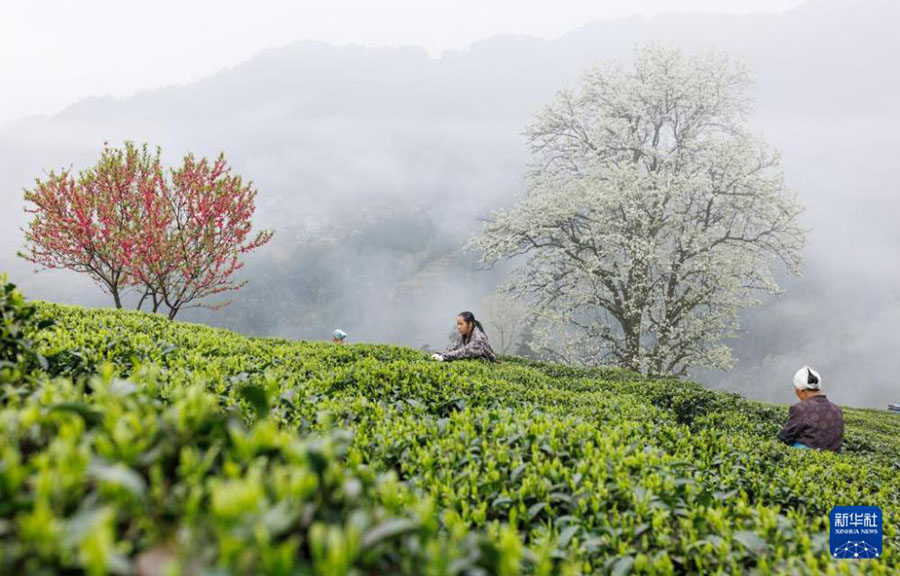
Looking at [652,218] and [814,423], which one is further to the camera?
[652,218]

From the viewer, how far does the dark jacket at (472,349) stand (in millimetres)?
10930

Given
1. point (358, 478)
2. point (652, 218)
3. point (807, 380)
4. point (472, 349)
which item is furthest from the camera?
point (652, 218)

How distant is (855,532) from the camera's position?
3713 millimetres

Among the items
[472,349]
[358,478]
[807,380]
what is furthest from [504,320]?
[358,478]

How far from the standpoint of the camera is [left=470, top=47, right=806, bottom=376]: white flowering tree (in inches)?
810

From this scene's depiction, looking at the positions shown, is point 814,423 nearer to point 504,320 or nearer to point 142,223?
point 142,223

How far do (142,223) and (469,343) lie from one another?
12171 millimetres

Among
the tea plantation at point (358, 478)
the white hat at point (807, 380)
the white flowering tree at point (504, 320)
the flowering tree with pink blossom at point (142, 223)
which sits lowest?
the tea plantation at point (358, 478)

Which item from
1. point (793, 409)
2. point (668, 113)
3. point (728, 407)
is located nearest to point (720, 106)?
point (668, 113)

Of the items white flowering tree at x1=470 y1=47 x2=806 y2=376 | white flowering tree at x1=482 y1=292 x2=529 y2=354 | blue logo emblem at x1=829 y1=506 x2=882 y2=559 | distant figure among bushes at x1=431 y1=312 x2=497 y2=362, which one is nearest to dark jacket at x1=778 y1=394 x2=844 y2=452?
blue logo emblem at x1=829 y1=506 x2=882 y2=559

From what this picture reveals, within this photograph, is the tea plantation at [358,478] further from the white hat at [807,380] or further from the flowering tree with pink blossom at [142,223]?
the flowering tree with pink blossom at [142,223]

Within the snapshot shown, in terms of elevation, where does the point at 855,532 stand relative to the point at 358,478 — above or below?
below

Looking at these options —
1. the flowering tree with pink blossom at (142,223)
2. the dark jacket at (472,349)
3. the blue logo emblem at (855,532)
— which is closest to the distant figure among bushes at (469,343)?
the dark jacket at (472,349)

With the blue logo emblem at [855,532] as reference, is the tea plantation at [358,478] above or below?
above
